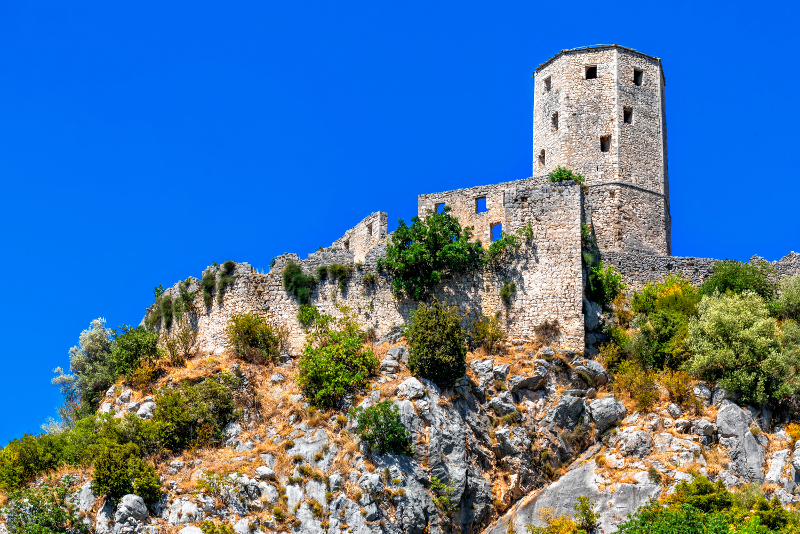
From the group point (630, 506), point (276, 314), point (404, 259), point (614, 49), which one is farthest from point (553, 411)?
point (614, 49)

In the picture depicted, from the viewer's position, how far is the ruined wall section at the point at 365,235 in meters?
41.5

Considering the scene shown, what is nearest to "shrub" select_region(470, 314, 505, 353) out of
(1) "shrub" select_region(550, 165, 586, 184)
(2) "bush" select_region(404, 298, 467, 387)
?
(2) "bush" select_region(404, 298, 467, 387)

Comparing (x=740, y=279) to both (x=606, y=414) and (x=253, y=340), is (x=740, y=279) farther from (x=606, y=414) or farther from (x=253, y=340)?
(x=253, y=340)

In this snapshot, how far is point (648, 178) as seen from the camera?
1634 inches

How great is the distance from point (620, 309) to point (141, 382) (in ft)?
53.8

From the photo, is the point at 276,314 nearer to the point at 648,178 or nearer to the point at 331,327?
the point at 331,327

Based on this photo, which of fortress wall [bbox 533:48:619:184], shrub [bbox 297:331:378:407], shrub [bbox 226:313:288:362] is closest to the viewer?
shrub [bbox 297:331:378:407]

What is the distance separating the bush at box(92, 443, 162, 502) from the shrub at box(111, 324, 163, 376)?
241 inches

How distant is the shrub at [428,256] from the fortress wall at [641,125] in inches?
359

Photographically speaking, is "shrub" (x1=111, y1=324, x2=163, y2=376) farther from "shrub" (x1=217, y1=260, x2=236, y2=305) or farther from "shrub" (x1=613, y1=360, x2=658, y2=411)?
"shrub" (x1=613, y1=360, x2=658, y2=411)

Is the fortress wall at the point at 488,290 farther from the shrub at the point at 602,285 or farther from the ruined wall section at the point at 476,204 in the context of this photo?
the ruined wall section at the point at 476,204

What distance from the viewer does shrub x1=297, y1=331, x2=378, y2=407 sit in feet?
104

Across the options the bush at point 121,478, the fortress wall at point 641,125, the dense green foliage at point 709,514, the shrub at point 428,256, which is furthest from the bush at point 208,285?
the dense green foliage at point 709,514

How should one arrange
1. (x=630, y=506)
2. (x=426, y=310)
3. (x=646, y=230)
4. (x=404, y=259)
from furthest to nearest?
(x=646, y=230), (x=404, y=259), (x=426, y=310), (x=630, y=506)
